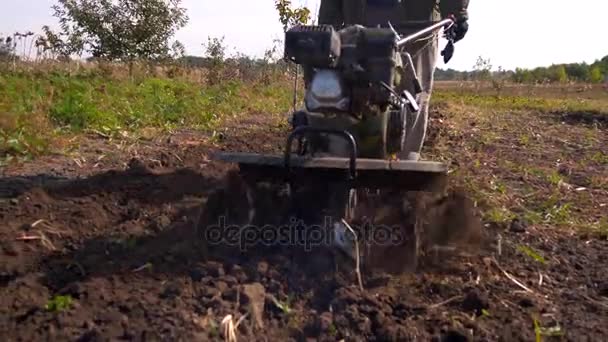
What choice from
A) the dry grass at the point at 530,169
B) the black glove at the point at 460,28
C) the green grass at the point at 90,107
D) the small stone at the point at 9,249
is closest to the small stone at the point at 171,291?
the small stone at the point at 9,249

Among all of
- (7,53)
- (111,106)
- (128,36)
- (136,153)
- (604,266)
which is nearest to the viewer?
(604,266)

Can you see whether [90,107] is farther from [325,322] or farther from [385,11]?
[325,322]

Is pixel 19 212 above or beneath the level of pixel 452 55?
beneath

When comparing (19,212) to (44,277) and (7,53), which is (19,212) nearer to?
(44,277)

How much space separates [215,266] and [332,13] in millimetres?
2250

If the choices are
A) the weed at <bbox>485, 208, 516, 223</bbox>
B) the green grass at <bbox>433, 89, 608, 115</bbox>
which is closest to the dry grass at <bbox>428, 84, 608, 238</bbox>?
the weed at <bbox>485, 208, 516, 223</bbox>

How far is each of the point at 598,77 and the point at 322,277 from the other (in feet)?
157

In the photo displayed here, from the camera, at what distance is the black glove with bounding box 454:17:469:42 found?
16.5 feet

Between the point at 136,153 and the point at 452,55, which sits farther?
the point at 136,153

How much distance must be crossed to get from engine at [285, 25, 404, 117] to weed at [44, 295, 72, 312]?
132 cm

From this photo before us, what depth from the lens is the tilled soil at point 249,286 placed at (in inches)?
112

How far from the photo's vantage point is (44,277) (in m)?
3.26

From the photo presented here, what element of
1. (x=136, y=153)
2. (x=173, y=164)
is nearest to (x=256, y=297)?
(x=173, y=164)

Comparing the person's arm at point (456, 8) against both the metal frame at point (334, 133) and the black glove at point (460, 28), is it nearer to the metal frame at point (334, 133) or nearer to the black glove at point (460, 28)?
the black glove at point (460, 28)
